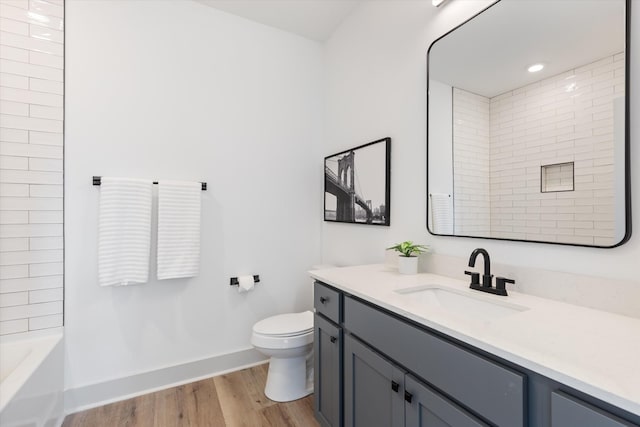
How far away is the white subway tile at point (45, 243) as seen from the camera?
69.3 inches

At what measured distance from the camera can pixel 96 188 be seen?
1.93m

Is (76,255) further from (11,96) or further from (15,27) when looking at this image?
(15,27)

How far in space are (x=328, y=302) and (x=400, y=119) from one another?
3.87 ft

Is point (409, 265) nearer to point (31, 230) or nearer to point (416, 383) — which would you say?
point (416, 383)

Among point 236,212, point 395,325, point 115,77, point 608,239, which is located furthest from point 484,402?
point 115,77

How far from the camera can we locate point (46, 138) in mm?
1796

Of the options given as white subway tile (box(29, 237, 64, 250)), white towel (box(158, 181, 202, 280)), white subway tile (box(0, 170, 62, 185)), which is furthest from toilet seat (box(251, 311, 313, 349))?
white subway tile (box(0, 170, 62, 185))

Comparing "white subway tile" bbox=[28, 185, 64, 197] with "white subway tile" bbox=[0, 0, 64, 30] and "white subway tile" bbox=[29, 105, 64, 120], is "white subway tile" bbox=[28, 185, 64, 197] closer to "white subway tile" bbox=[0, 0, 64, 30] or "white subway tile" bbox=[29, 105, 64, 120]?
"white subway tile" bbox=[29, 105, 64, 120]

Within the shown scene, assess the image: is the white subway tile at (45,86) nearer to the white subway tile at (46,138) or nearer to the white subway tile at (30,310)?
the white subway tile at (46,138)

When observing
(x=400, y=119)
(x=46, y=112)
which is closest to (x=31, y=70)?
(x=46, y=112)

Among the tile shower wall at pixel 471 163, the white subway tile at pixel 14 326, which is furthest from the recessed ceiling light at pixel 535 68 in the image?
the white subway tile at pixel 14 326

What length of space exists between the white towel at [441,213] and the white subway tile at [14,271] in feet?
7.53

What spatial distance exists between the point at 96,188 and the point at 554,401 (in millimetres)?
2359

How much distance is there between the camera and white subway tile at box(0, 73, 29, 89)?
1705 mm
